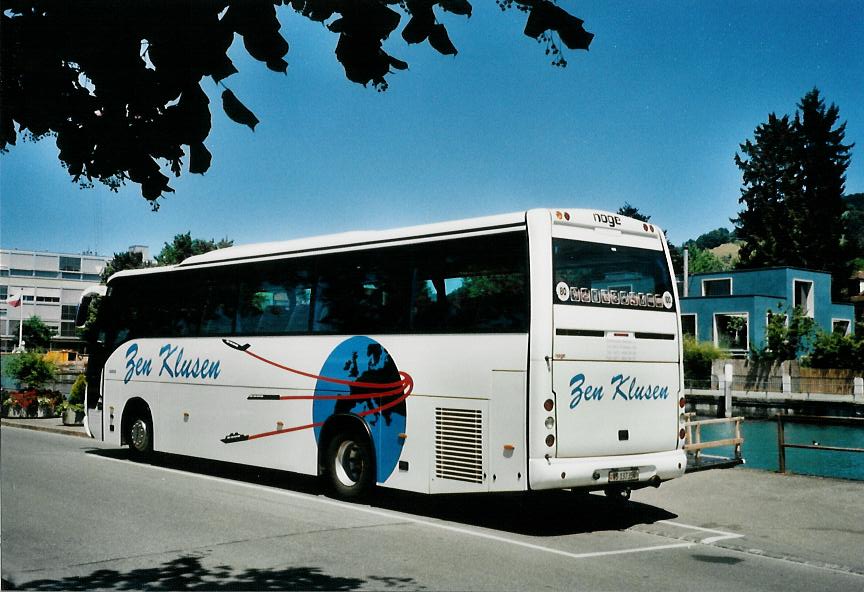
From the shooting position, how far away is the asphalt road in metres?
7.69

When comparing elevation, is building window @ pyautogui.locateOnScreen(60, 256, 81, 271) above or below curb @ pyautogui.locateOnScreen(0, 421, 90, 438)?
above

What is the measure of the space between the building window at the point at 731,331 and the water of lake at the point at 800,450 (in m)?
12.5

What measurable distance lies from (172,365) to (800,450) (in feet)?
87.5

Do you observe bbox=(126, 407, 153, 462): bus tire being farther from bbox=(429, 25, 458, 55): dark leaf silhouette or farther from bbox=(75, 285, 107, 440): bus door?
bbox=(429, 25, 458, 55): dark leaf silhouette

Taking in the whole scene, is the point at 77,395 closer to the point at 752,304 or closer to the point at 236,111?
the point at 236,111

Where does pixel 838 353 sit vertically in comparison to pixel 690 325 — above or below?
below

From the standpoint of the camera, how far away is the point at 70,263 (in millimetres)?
106250

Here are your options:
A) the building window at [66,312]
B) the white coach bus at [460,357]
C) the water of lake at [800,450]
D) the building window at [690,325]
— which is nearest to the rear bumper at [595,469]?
the white coach bus at [460,357]

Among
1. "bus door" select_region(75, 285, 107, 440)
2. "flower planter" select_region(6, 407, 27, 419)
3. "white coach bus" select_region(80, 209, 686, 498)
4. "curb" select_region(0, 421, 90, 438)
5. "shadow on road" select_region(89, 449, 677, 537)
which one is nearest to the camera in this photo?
"white coach bus" select_region(80, 209, 686, 498)

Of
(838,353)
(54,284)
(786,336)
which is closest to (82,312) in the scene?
(786,336)

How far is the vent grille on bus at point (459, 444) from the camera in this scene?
418 inches

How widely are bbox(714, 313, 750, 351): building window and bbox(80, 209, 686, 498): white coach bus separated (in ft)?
161

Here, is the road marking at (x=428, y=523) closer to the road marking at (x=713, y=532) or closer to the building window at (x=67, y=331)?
the road marking at (x=713, y=532)

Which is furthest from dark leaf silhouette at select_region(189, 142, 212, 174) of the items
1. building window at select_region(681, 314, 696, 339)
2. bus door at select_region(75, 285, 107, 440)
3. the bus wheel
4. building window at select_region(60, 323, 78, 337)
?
building window at select_region(60, 323, 78, 337)
